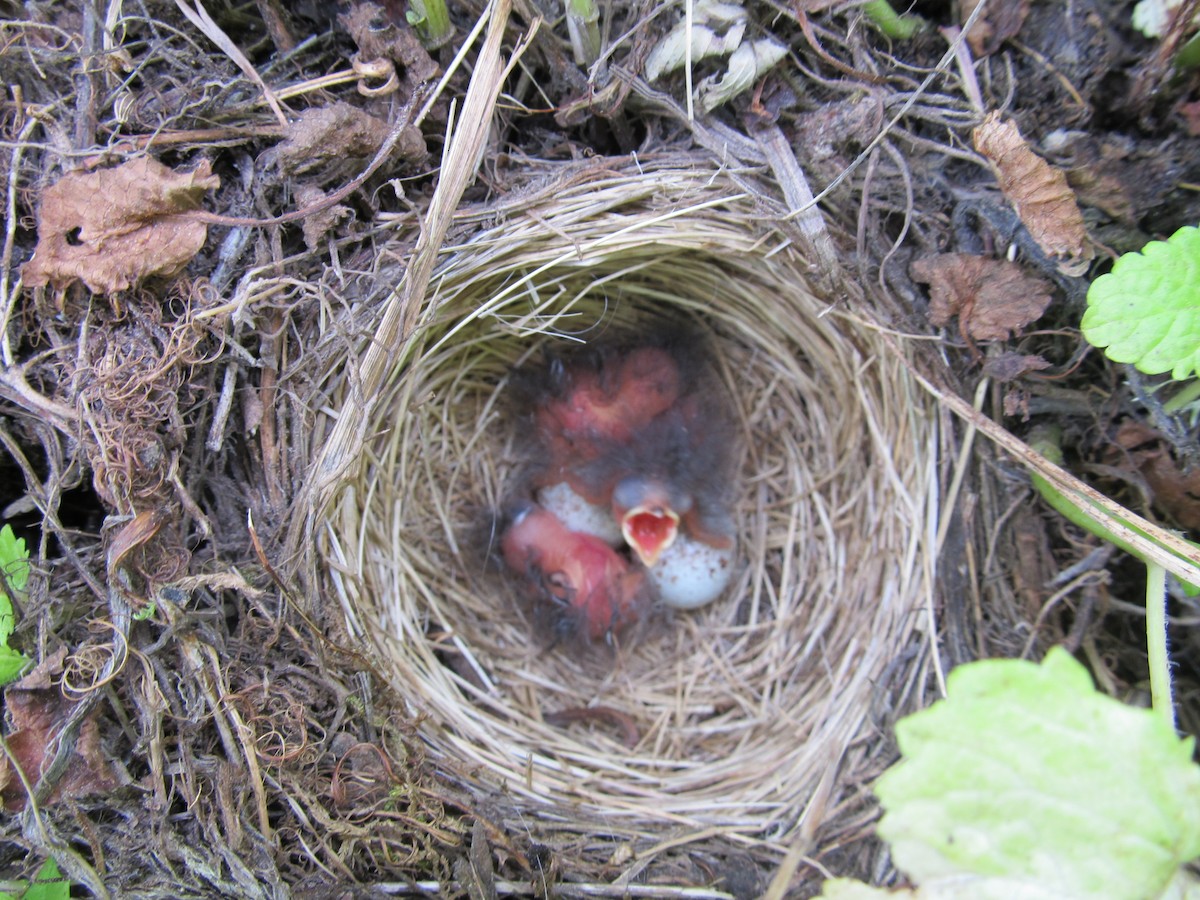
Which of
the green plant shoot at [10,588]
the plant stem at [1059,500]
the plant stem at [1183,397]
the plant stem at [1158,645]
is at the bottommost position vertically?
the green plant shoot at [10,588]

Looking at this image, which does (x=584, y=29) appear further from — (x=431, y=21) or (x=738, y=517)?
(x=738, y=517)

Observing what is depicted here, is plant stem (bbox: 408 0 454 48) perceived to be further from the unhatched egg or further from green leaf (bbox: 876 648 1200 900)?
green leaf (bbox: 876 648 1200 900)

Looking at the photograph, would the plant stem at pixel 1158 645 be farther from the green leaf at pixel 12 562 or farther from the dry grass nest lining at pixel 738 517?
the green leaf at pixel 12 562

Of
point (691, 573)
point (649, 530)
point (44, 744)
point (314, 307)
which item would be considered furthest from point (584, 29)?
point (44, 744)

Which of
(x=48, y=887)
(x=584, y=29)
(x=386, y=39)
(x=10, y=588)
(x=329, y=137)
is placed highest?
(x=584, y=29)

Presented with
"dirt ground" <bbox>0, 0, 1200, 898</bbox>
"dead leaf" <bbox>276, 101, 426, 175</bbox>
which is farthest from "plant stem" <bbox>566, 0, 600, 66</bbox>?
"dead leaf" <bbox>276, 101, 426, 175</bbox>

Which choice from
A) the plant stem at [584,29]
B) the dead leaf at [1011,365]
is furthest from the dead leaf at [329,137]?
the dead leaf at [1011,365]
